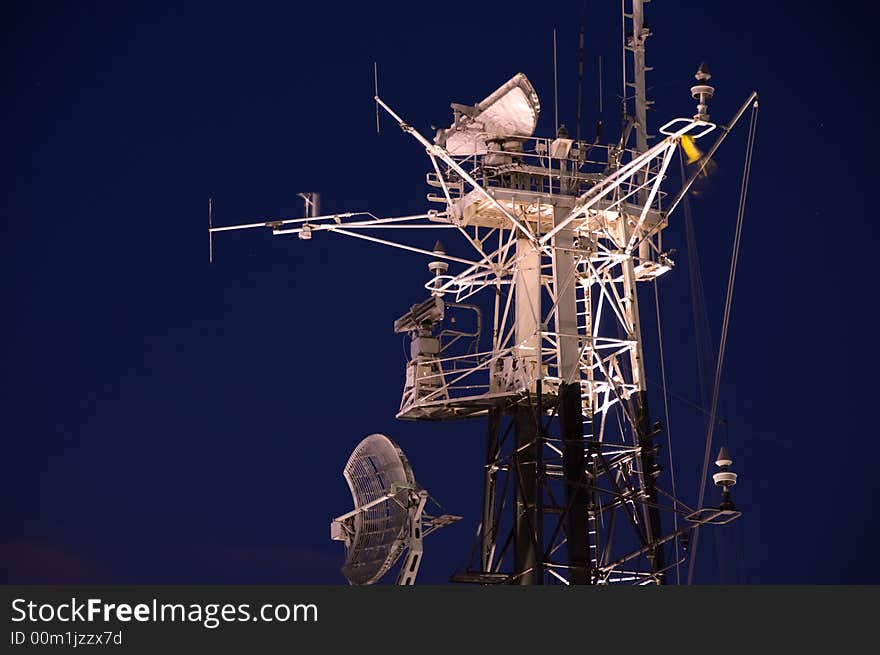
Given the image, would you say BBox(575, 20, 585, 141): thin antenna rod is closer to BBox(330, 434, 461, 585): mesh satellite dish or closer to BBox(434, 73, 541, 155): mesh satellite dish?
BBox(434, 73, 541, 155): mesh satellite dish

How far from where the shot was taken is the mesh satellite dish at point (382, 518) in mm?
46188

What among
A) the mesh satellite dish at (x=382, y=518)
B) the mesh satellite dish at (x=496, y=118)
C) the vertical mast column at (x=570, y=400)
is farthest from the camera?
the mesh satellite dish at (x=496, y=118)

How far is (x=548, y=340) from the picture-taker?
166ft

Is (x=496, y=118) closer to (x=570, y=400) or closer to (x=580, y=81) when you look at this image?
(x=580, y=81)

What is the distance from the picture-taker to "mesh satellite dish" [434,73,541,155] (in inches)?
2013

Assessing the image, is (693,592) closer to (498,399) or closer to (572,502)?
(572,502)

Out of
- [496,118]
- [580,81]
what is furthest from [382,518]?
[580,81]

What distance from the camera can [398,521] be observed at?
153 ft

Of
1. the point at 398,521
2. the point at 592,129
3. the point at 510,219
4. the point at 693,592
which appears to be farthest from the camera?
the point at 592,129

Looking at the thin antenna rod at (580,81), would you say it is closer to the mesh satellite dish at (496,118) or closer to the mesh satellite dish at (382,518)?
the mesh satellite dish at (496,118)

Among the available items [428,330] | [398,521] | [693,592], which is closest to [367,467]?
[398,521]

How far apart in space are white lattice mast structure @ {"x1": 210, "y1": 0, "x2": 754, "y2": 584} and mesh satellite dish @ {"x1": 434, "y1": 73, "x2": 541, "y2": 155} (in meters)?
0.04

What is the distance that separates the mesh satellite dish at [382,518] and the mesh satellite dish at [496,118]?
10.2 metres

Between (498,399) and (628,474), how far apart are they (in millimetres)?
4767
